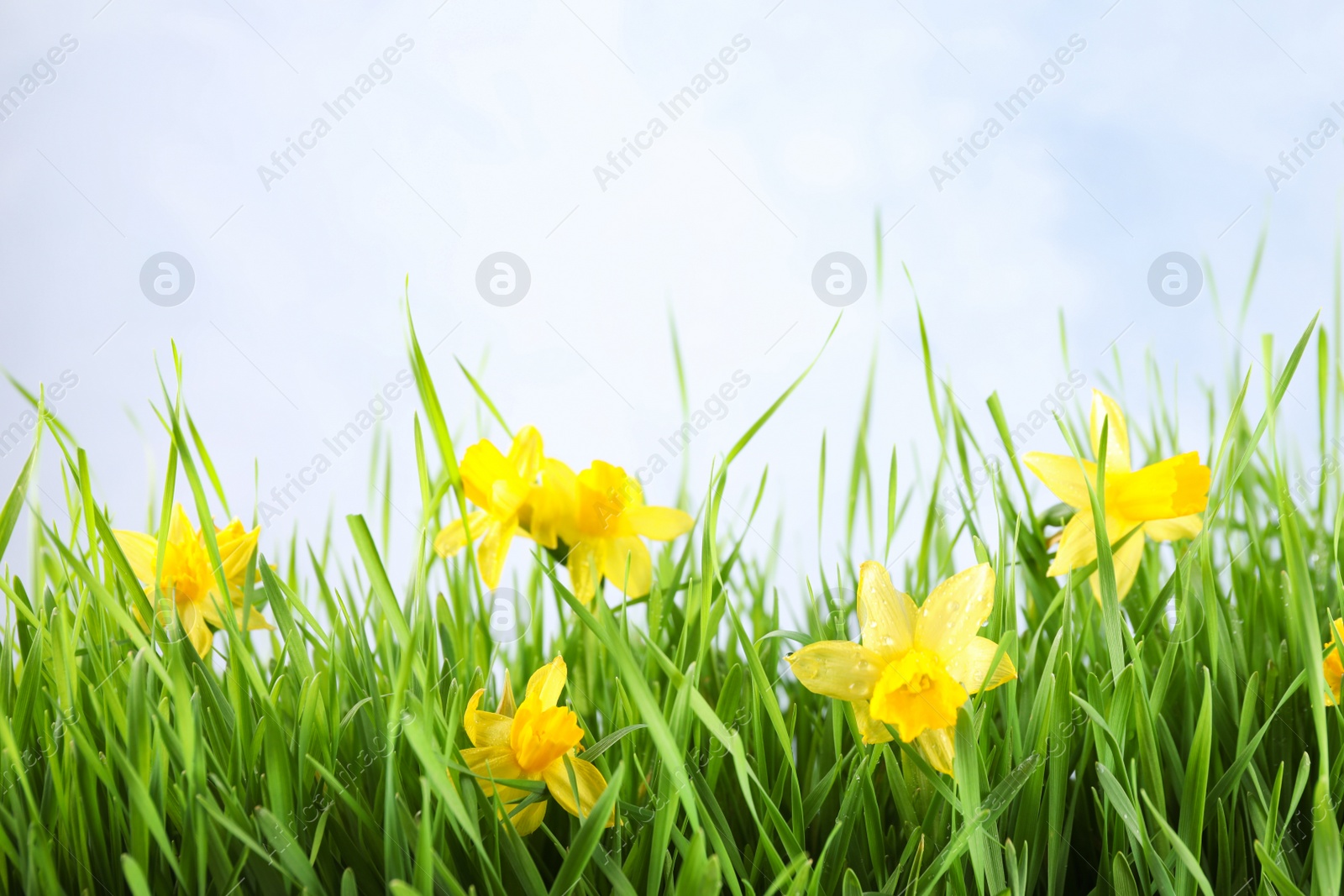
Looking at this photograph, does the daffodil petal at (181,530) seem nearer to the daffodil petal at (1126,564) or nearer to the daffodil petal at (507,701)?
the daffodil petal at (507,701)

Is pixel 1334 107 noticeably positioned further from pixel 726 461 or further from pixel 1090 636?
pixel 726 461

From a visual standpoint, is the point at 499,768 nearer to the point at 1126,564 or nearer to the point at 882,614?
the point at 882,614

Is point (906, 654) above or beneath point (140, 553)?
above

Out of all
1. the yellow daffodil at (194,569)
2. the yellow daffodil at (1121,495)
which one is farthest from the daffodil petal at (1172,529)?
the yellow daffodil at (194,569)

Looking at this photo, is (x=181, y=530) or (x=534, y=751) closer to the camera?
(x=534, y=751)

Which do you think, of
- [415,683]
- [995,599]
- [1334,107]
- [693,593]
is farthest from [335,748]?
[1334,107]

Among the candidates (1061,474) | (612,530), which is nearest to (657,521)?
(612,530)
